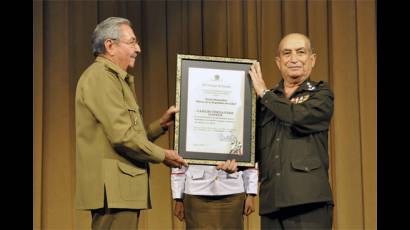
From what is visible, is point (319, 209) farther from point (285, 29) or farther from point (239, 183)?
point (285, 29)

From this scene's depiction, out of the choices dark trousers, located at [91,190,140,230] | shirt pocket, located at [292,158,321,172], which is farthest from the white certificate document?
dark trousers, located at [91,190,140,230]

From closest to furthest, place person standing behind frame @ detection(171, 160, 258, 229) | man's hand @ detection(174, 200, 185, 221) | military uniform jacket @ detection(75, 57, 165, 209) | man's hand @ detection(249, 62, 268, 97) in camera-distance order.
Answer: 1. military uniform jacket @ detection(75, 57, 165, 209)
2. man's hand @ detection(249, 62, 268, 97)
3. person standing behind frame @ detection(171, 160, 258, 229)
4. man's hand @ detection(174, 200, 185, 221)

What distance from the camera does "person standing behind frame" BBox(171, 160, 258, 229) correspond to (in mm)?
5180

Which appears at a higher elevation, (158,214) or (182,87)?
(182,87)

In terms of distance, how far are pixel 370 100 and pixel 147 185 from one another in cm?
254

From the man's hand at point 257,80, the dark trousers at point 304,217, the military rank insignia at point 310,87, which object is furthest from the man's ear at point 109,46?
the dark trousers at point 304,217

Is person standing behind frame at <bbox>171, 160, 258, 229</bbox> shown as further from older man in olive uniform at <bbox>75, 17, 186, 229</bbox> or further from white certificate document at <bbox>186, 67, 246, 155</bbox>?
older man in olive uniform at <bbox>75, 17, 186, 229</bbox>

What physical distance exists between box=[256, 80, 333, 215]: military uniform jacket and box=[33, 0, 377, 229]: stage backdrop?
1.93 metres

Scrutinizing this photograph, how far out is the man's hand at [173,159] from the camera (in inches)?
166

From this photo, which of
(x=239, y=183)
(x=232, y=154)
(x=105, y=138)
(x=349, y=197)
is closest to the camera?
(x=105, y=138)

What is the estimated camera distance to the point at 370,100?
6082 millimetres

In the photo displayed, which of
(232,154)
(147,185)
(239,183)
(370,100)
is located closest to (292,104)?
(232,154)

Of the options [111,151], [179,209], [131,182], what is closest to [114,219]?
[131,182]

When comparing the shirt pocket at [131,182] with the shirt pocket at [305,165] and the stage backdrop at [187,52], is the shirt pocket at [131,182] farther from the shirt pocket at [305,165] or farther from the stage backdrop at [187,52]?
the stage backdrop at [187,52]
